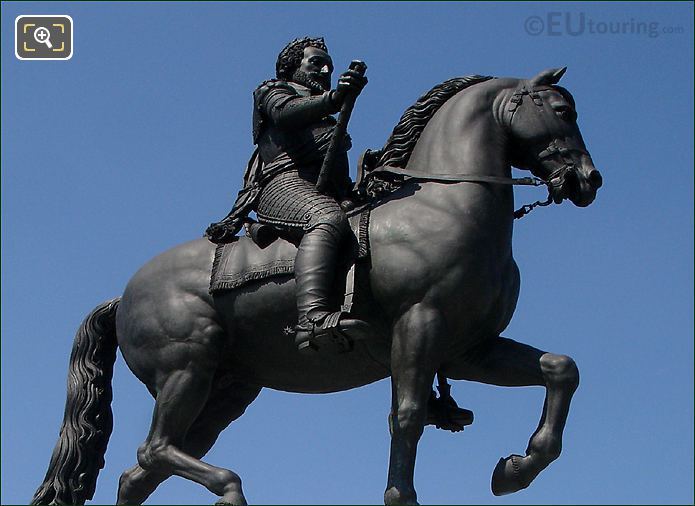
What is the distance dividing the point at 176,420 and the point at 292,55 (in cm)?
310

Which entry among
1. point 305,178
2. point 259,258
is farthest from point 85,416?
point 305,178

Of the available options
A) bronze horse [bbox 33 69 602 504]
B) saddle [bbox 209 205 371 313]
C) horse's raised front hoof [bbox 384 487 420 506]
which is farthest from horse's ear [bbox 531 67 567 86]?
horse's raised front hoof [bbox 384 487 420 506]

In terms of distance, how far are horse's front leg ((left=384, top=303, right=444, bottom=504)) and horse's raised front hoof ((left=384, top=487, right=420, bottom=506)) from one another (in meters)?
0.02

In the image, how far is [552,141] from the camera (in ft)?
37.1

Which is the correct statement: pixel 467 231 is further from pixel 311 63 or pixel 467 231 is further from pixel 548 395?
pixel 311 63

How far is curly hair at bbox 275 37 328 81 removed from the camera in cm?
1222

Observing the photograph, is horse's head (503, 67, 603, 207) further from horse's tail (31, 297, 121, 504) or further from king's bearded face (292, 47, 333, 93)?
horse's tail (31, 297, 121, 504)

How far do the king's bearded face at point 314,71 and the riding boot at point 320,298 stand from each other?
1.59 meters

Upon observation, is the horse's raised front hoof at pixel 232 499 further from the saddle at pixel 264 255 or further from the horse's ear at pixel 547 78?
the horse's ear at pixel 547 78

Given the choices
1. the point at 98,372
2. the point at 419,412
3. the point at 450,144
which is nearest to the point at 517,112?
the point at 450,144

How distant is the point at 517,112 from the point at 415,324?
1863mm

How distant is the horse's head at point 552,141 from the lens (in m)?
11.2

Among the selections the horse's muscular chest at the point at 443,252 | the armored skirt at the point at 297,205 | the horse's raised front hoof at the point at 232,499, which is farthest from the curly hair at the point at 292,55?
the horse's raised front hoof at the point at 232,499

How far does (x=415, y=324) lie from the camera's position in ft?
35.2
